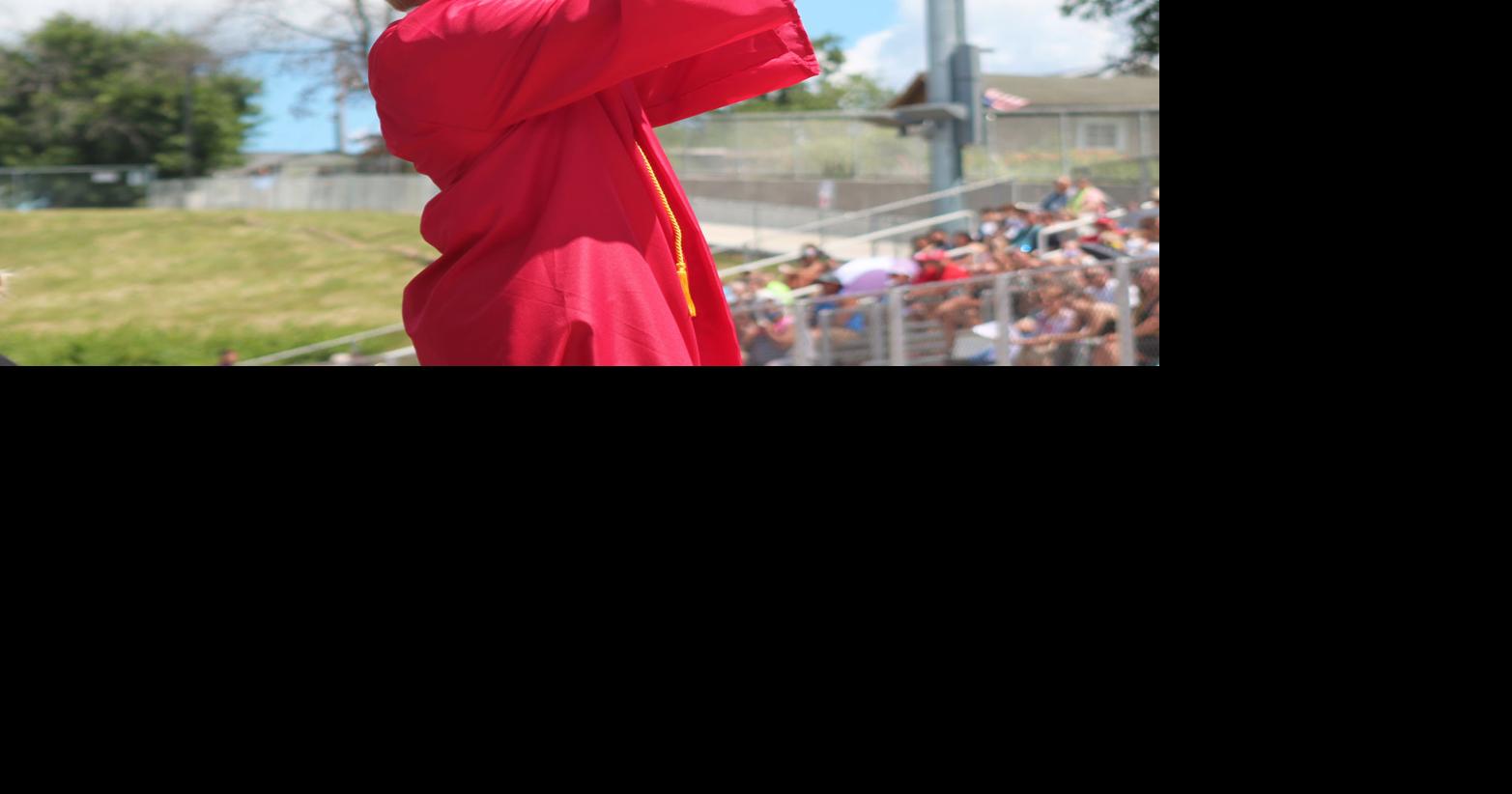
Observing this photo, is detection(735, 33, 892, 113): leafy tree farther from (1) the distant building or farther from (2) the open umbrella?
(2) the open umbrella

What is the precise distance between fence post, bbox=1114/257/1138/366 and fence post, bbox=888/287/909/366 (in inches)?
42.9

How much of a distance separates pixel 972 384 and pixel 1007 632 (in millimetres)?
184

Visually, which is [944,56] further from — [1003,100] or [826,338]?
[1003,100]

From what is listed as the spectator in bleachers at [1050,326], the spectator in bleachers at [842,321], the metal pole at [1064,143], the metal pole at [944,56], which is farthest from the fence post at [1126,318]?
the metal pole at [1064,143]

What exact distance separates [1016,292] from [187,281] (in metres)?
17.5

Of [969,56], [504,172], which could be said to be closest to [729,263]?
[969,56]

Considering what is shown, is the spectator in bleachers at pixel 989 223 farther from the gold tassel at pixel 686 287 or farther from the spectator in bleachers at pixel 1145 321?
the gold tassel at pixel 686 287

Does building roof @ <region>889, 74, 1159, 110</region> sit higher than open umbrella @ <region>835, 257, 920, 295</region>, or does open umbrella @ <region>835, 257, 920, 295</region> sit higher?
building roof @ <region>889, 74, 1159, 110</region>

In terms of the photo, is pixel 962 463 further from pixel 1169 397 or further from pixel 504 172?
pixel 504 172

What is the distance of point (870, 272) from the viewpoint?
8.55m

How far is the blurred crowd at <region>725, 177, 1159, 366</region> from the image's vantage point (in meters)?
5.96

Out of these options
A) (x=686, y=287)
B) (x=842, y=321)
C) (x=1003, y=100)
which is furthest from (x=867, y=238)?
(x=1003, y=100)

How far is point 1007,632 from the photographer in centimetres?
98

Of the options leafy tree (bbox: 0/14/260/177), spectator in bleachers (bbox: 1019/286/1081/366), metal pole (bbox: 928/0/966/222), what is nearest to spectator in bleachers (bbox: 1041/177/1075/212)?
metal pole (bbox: 928/0/966/222)
